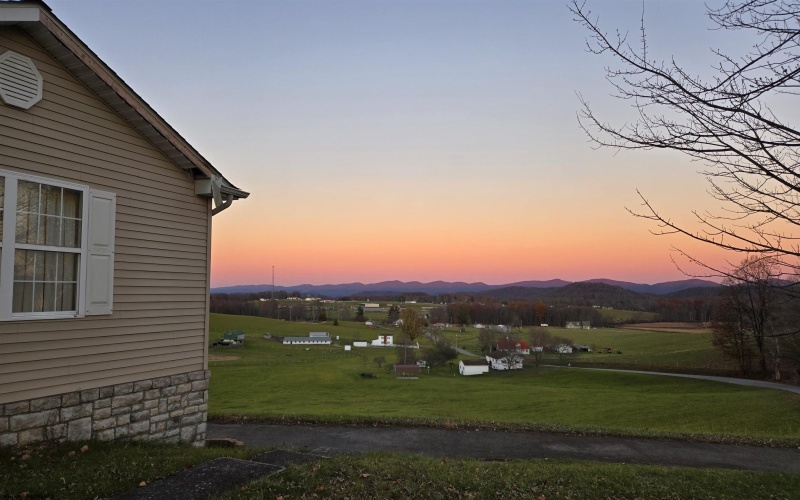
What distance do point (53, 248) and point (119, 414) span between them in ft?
9.46

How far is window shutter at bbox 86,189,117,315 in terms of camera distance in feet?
25.2

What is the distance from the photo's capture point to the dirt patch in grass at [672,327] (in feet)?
278

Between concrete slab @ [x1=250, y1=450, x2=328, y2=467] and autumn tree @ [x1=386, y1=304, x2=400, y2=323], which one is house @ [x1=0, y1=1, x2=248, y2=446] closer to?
concrete slab @ [x1=250, y1=450, x2=328, y2=467]

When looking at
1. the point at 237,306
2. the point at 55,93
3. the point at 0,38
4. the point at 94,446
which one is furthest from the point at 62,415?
the point at 237,306

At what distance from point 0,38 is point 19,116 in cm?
103

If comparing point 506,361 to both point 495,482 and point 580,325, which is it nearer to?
point 495,482

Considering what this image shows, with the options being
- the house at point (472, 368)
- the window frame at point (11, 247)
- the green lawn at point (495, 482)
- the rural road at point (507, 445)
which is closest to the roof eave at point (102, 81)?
the window frame at point (11, 247)

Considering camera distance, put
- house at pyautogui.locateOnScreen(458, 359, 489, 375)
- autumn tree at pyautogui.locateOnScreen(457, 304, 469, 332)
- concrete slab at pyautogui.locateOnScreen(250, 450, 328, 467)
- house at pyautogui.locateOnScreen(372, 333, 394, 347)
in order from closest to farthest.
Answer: concrete slab at pyautogui.locateOnScreen(250, 450, 328, 467), house at pyautogui.locateOnScreen(458, 359, 489, 375), house at pyautogui.locateOnScreen(372, 333, 394, 347), autumn tree at pyautogui.locateOnScreen(457, 304, 469, 332)

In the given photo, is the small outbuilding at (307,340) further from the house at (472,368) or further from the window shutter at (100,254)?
the window shutter at (100,254)

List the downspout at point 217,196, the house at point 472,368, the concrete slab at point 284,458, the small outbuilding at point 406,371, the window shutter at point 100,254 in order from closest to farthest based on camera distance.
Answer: the concrete slab at point 284,458
the window shutter at point 100,254
the downspout at point 217,196
the small outbuilding at point 406,371
the house at point 472,368

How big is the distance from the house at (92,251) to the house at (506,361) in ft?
170

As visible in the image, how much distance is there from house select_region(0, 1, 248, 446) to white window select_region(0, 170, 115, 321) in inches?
0.7

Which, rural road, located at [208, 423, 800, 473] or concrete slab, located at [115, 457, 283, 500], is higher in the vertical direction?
concrete slab, located at [115, 457, 283, 500]

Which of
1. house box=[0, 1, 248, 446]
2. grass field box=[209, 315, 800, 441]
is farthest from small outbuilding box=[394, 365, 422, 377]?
house box=[0, 1, 248, 446]
